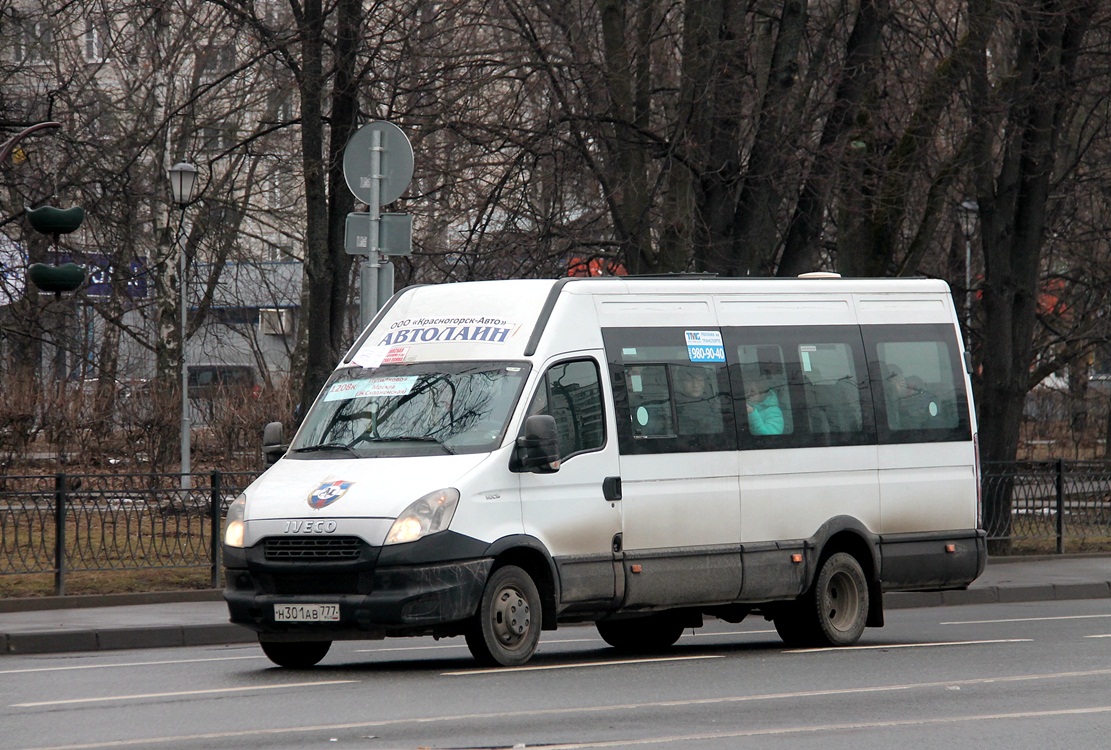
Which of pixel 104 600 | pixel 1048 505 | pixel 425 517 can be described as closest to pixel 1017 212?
pixel 1048 505

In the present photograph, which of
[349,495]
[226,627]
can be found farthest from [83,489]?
[349,495]

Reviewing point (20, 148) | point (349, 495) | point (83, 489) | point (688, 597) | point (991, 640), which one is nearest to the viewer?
point (349, 495)

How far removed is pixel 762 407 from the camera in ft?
43.2

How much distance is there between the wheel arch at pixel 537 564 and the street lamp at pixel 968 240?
569 inches

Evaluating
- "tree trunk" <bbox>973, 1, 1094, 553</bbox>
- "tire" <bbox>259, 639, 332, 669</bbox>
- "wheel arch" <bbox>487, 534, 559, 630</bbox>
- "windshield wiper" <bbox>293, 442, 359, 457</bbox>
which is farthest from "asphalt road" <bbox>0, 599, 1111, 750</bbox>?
"tree trunk" <bbox>973, 1, 1094, 553</bbox>

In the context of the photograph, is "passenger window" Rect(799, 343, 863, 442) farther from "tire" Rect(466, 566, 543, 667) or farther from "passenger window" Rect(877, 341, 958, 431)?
"tire" Rect(466, 566, 543, 667)

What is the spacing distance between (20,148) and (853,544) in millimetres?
13930

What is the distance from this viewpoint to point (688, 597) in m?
12.4

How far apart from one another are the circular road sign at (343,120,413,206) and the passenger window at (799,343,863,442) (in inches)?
147

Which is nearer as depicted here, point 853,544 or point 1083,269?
point 853,544

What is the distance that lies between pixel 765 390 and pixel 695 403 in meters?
0.77

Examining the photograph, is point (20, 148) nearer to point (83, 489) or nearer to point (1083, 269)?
point (83, 489)

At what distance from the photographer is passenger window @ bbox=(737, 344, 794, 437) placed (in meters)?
13.1

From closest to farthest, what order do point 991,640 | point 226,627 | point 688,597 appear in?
point 688,597 → point 991,640 → point 226,627
